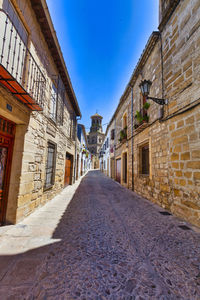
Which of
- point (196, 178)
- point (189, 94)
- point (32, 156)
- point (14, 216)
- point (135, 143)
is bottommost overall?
point (14, 216)

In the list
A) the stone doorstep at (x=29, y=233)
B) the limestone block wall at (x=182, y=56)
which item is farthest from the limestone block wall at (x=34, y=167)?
the limestone block wall at (x=182, y=56)

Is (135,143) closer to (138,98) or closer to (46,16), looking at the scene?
(138,98)

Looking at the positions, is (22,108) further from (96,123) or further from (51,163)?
(96,123)

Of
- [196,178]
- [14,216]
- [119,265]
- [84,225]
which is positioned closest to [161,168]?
[196,178]

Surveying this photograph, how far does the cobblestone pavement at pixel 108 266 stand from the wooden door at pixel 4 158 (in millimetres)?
1293

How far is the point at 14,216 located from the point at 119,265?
2.43 meters

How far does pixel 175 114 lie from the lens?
3.80 metres

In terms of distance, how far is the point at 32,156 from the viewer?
344 cm

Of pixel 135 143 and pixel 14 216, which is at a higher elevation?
pixel 135 143

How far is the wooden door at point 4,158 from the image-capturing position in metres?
2.75

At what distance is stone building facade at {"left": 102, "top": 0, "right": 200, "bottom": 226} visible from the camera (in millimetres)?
3191

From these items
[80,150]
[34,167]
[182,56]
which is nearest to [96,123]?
[80,150]

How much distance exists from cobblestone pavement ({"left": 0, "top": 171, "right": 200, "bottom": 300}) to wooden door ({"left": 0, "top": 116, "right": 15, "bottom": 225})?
1293mm

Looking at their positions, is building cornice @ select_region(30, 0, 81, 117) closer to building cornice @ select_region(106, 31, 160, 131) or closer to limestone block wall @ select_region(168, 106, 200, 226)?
building cornice @ select_region(106, 31, 160, 131)
